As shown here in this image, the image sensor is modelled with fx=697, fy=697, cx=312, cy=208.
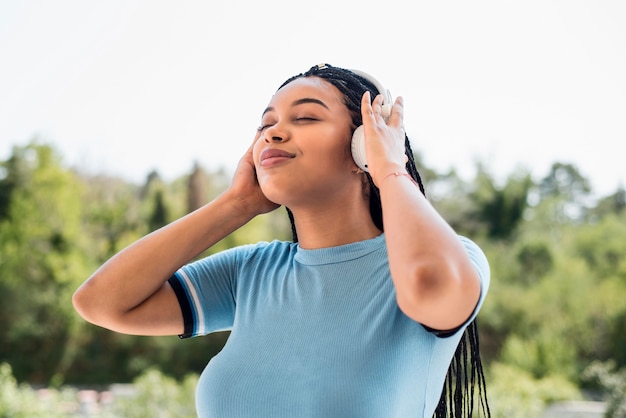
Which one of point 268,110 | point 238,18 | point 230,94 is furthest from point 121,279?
point 230,94

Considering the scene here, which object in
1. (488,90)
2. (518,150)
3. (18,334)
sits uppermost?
(488,90)

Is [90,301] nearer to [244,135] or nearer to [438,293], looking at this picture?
[438,293]

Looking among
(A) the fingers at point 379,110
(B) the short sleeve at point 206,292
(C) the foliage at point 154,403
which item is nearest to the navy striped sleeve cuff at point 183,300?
(B) the short sleeve at point 206,292

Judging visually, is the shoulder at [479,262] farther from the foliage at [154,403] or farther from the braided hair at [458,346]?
the foliage at [154,403]

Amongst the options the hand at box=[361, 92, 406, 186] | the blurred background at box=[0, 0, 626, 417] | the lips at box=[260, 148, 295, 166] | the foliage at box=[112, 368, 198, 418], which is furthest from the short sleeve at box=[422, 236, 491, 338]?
the blurred background at box=[0, 0, 626, 417]

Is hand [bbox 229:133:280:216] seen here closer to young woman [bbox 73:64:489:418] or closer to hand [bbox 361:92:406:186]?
young woman [bbox 73:64:489:418]

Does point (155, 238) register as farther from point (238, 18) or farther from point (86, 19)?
point (86, 19)

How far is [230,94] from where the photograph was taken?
33.0ft

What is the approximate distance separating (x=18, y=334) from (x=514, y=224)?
7026mm

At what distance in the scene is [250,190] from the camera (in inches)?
35.6

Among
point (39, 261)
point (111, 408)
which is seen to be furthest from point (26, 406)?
point (39, 261)

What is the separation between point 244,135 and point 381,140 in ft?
23.0

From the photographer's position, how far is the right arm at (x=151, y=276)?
2.81 ft

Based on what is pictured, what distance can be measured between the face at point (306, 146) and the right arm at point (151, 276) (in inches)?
4.4
